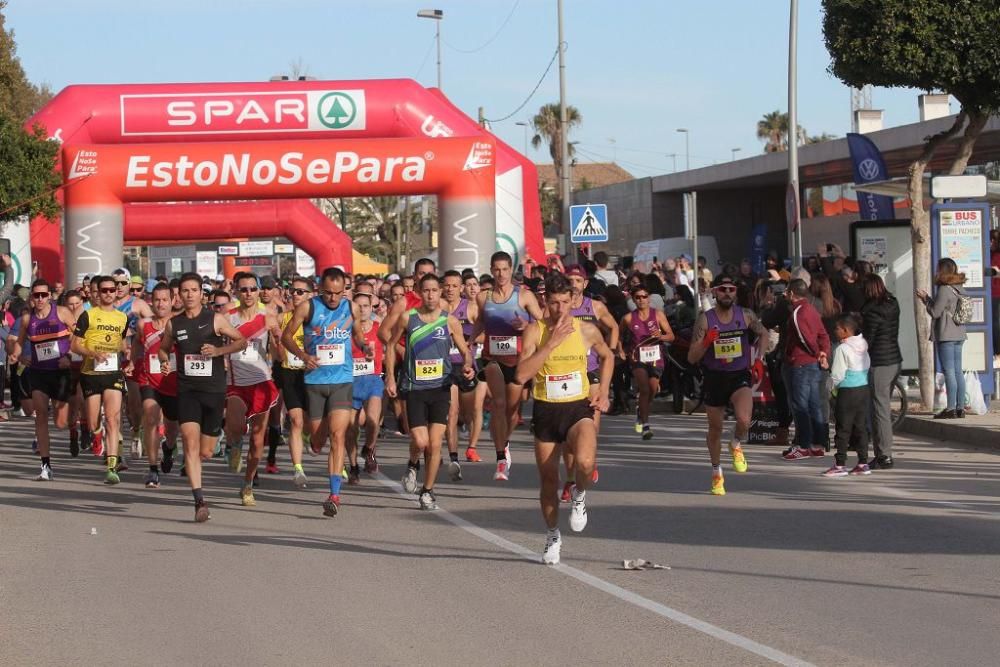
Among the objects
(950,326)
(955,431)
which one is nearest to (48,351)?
(955,431)

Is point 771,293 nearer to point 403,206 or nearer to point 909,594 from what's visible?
point 909,594

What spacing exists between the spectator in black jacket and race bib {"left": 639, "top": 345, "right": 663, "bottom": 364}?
3.80m

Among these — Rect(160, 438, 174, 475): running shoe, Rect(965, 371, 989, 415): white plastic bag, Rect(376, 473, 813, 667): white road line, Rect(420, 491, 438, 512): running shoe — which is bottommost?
Rect(376, 473, 813, 667): white road line

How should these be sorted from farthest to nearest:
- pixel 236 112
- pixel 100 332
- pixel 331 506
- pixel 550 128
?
pixel 550 128 → pixel 236 112 → pixel 100 332 → pixel 331 506

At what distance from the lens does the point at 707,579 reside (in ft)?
29.8

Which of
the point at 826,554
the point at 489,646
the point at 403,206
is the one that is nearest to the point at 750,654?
the point at 489,646

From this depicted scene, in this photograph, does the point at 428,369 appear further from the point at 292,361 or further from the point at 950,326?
the point at 950,326

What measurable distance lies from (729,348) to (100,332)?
6.08 m

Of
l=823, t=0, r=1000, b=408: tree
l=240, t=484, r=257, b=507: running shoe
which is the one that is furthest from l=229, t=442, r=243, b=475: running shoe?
l=823, t=0, r=1000, b=408: tree

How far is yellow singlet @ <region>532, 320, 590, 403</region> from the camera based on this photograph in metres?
10.0

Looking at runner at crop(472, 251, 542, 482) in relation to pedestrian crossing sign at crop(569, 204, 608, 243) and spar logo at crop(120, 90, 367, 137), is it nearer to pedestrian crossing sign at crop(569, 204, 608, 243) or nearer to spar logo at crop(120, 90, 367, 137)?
pedestrian crossing sign at crop(569, 204, 608, 243)

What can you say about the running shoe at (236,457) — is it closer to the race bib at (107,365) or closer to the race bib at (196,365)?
the race bib at (107,365)

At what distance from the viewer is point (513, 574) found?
9422 millimetres

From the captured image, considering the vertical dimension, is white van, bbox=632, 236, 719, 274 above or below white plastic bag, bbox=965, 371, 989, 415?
above
